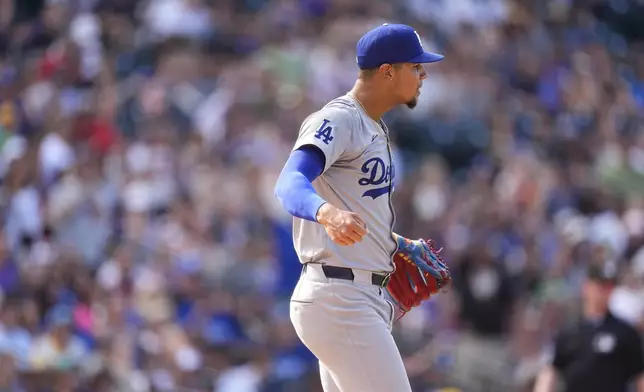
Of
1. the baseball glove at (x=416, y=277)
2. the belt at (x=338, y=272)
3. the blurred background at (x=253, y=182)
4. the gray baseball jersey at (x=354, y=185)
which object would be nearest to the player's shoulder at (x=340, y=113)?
the gray baseball jersey at (x=354, y=185)

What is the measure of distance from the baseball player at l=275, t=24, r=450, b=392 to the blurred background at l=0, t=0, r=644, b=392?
530 cm

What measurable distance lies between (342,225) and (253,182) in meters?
7.83

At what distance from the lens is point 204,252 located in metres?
11.3

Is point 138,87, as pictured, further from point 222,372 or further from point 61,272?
point 222,372

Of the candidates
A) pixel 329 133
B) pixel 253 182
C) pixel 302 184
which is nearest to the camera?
pixel 302 184

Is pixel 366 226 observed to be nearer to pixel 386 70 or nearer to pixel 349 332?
pixel 349 332

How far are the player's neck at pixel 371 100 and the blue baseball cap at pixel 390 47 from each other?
0.09 metres

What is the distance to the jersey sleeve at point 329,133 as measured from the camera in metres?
4.42

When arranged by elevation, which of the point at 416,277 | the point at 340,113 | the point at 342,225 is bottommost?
the point at 416,277

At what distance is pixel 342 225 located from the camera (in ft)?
13.1

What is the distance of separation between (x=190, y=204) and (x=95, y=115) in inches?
64.0

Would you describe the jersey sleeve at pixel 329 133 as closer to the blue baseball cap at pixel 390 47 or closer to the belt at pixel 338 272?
the blue baseball cap at pixel 390 47

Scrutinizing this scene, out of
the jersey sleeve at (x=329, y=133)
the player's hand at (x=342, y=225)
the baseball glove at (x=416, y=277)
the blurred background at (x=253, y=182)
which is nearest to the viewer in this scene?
the player's hand at (x=342, y=225)

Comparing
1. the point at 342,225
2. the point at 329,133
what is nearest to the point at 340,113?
the point at 329,133
